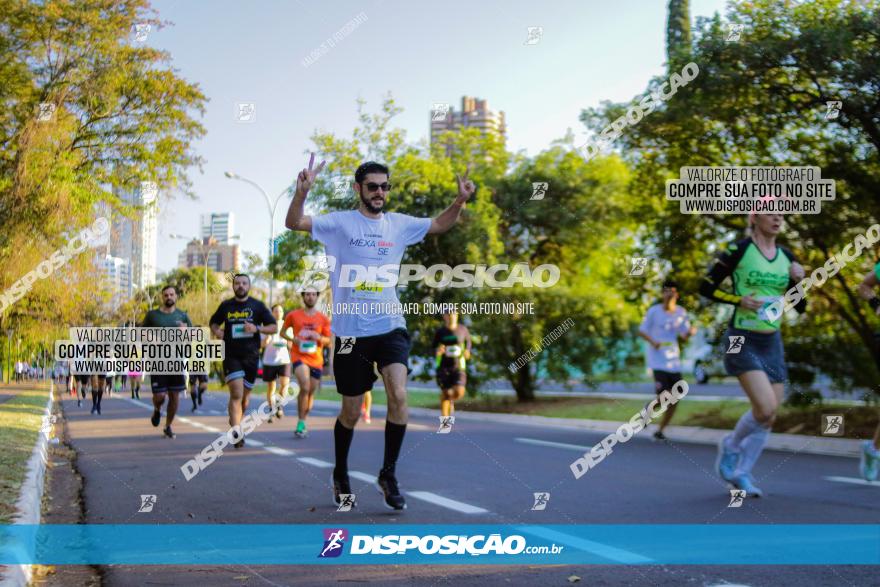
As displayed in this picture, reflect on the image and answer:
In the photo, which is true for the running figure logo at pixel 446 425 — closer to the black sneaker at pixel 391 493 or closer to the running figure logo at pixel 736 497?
the running figure logo at pixel 736 497

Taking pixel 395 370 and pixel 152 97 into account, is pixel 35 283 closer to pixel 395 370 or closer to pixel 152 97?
pixel 152 97

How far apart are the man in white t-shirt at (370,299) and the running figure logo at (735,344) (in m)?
2.23

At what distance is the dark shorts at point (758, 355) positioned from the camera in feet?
21.3

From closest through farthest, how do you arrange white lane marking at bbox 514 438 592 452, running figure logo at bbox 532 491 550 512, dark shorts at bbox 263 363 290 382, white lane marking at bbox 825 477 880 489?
running figure logo at bbox 532 491 550 512, white lane marking at bbox 825 477 880 489, white lane marking at bbox 514 438 592 452, dark shorts at bbox 263 363 290 382

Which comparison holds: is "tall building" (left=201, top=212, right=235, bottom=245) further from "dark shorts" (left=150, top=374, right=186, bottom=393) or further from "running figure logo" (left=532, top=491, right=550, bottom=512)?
"running figure logo" (left=532, top=491, right=550, bottom=512)

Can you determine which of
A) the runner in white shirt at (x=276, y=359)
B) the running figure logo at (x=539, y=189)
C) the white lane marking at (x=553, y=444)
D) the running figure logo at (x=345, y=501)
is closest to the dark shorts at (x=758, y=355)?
the running figure logo at (x=345, y=501)

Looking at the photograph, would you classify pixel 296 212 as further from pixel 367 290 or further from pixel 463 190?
pixel 463 190

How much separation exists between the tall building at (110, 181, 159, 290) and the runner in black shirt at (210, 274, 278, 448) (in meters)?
8.72

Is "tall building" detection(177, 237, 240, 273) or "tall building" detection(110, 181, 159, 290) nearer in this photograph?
"tall building" detection(177, 237, 240, 273)

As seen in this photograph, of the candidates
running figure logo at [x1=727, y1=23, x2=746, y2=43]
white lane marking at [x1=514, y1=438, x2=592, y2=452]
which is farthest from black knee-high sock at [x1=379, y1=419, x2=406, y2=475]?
running figure logo at [x1=727, y1=23, x2=746, y2=43]

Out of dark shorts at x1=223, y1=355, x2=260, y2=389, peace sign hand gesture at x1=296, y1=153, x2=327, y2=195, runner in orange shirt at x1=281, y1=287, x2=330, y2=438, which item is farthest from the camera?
runner in orange shirt at x1=281, y1=287, x2=330, y2=438

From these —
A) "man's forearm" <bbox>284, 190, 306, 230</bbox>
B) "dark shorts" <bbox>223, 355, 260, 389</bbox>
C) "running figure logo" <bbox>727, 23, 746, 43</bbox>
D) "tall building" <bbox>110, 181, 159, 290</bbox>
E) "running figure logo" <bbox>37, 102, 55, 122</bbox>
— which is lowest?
"dark shorts" <bbox>223, 355, 260, 389</bbox>

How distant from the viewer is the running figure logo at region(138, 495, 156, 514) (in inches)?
248

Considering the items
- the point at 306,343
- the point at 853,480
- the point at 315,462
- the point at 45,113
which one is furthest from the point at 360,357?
the point at 45,113
